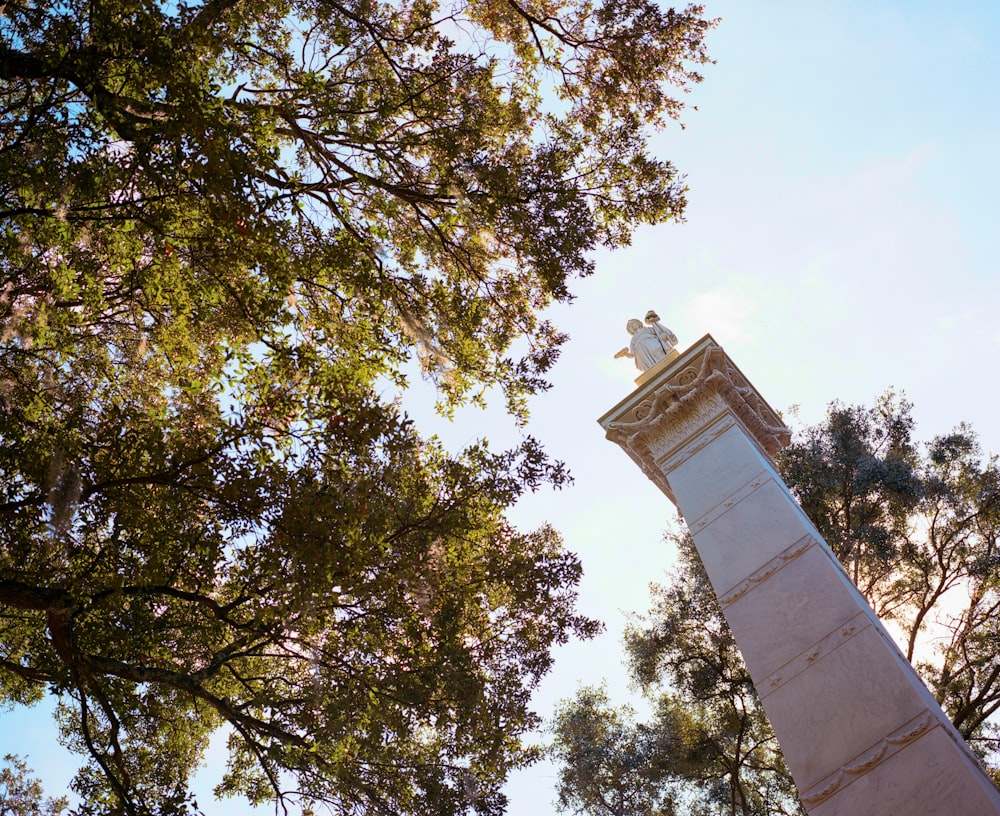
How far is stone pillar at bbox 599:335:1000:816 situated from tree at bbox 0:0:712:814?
1.89m

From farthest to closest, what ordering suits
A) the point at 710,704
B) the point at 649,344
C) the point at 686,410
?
the point at 710,704 < the point at 649,344 < the point at 686,410

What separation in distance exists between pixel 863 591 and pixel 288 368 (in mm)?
11764

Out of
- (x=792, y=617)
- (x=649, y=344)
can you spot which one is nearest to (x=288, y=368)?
(x=792, y=617)

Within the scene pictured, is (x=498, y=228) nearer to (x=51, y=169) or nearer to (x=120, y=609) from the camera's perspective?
(x=51, y=169)

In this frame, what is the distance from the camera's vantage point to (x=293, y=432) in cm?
607

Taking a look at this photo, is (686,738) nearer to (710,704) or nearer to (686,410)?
(710,704)

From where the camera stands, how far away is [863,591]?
551 inches

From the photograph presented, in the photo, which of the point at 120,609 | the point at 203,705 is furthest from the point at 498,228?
the point at 203,705

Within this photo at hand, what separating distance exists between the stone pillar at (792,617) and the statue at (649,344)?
2.84 feet

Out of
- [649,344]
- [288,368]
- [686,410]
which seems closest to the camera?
[288,368]

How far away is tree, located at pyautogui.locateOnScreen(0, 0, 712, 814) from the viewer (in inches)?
232

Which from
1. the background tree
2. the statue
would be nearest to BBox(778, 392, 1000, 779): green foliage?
the background tree

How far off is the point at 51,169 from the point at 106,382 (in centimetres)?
307

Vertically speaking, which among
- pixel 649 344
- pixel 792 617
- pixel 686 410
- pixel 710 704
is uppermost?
pixel 649 344
